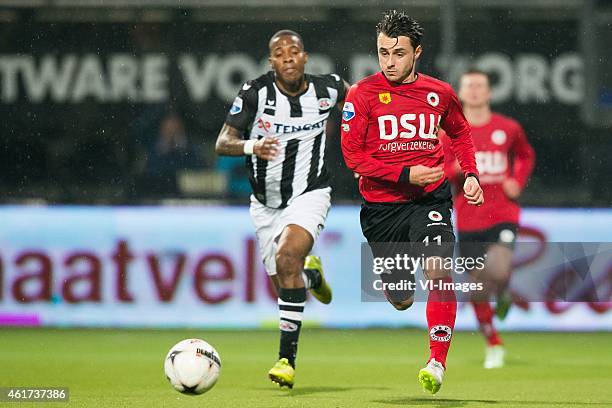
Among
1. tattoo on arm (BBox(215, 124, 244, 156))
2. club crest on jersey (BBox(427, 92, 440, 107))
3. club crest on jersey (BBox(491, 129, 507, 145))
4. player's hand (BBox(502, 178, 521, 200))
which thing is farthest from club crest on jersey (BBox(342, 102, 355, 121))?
club crest on jersey (BBox(491, 129, 507, 145))

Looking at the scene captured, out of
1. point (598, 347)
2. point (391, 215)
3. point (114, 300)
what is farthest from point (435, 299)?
point (114, 300)

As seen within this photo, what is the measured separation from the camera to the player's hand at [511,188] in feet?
30.9

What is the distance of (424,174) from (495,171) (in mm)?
3034

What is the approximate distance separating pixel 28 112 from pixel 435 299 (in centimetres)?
695

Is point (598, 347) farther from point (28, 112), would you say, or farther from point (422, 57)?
point (28, 112)

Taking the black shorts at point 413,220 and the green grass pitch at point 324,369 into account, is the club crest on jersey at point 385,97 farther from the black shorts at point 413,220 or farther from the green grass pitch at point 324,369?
the green grass pitch at point 324,369

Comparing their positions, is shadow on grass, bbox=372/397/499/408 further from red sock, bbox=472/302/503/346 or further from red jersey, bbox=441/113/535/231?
red jersey, bbox=441/113/535/231

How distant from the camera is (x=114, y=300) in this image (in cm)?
1135

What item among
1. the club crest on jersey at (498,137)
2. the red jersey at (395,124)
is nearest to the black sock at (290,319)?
the red jersey at (395,124)

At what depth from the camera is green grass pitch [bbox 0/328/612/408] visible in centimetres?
705

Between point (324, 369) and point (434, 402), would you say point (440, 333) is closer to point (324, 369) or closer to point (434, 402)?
point (434, 402)

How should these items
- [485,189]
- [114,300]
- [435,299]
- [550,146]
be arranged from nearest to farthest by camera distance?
[435,299] < [485,189] < [114,300] < [550,146]

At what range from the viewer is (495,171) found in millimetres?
9641

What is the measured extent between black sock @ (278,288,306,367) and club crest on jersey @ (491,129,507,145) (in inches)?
102
